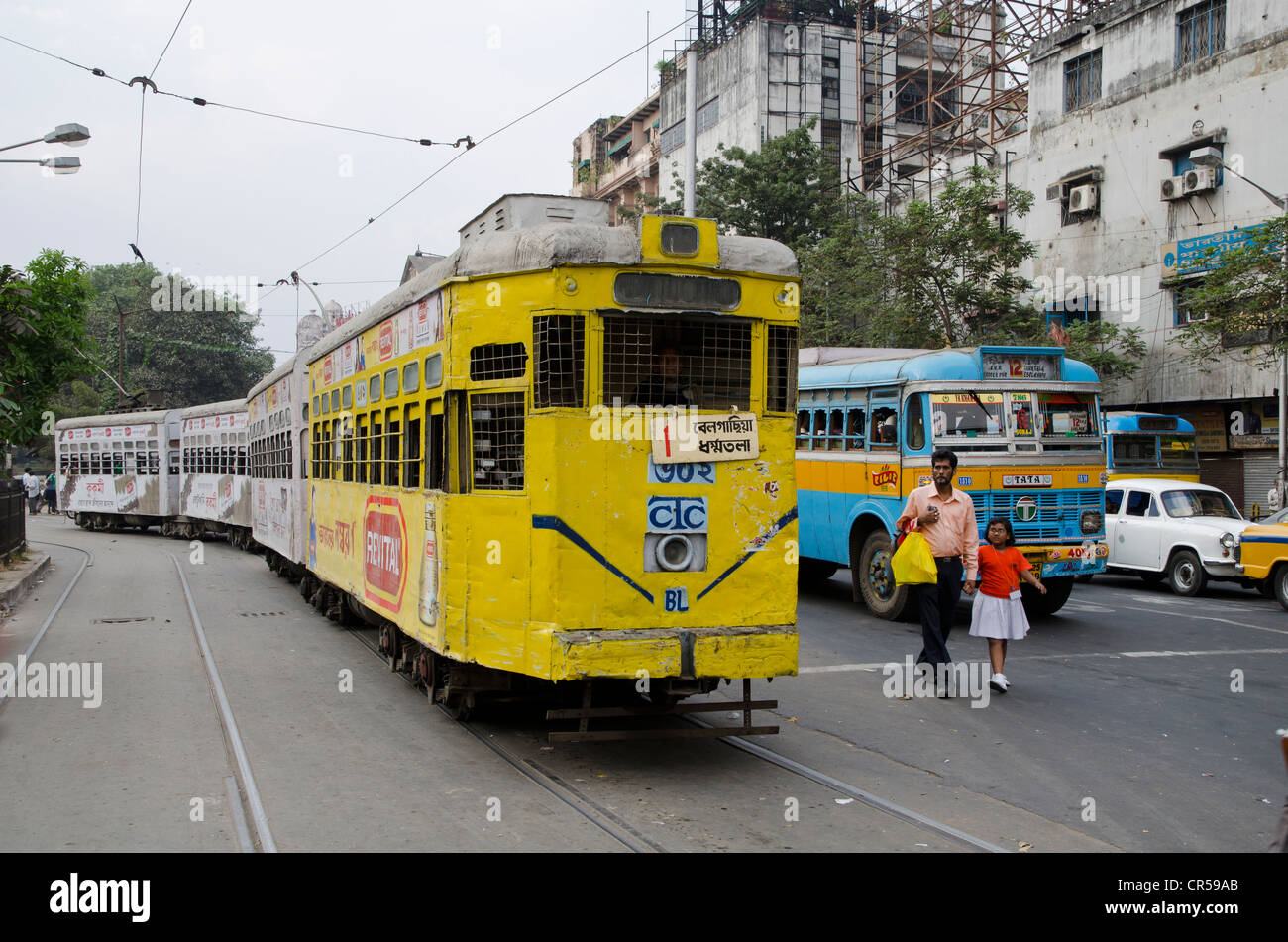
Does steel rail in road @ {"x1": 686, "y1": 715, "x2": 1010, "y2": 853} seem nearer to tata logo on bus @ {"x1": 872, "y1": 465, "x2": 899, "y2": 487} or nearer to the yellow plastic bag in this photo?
the yellow plastic bag

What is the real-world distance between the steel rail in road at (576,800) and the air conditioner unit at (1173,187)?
23.3 m

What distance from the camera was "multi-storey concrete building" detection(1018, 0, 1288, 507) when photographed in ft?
77.8

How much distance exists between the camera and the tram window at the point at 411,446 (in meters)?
7.80

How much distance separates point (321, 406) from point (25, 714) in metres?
4.92

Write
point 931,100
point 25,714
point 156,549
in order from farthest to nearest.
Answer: point 931,100 → point 156,549 → point 25,714

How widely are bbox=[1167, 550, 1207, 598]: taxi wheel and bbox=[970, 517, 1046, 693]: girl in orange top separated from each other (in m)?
8.94

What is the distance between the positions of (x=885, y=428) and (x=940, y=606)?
4770 millimetres

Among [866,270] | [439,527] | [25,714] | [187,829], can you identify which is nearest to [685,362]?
[439,527]

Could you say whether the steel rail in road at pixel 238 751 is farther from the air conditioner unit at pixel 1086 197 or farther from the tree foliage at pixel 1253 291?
the air conditioner unit at pixel 1086 197

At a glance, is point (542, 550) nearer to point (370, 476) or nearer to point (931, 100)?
point (370, 476)

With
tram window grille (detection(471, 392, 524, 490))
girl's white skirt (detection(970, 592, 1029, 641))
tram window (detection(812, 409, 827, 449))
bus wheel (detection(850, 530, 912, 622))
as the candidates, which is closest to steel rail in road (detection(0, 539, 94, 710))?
tram window grille (detection(471, 392, 524, 490))

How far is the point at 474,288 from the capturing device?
A: 6.80 m

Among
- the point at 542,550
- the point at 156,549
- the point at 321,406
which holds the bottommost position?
the point at 156,549

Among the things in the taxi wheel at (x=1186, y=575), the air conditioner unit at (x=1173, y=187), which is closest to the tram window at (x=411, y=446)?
the taxi wheel at (x=1186, y=575)
